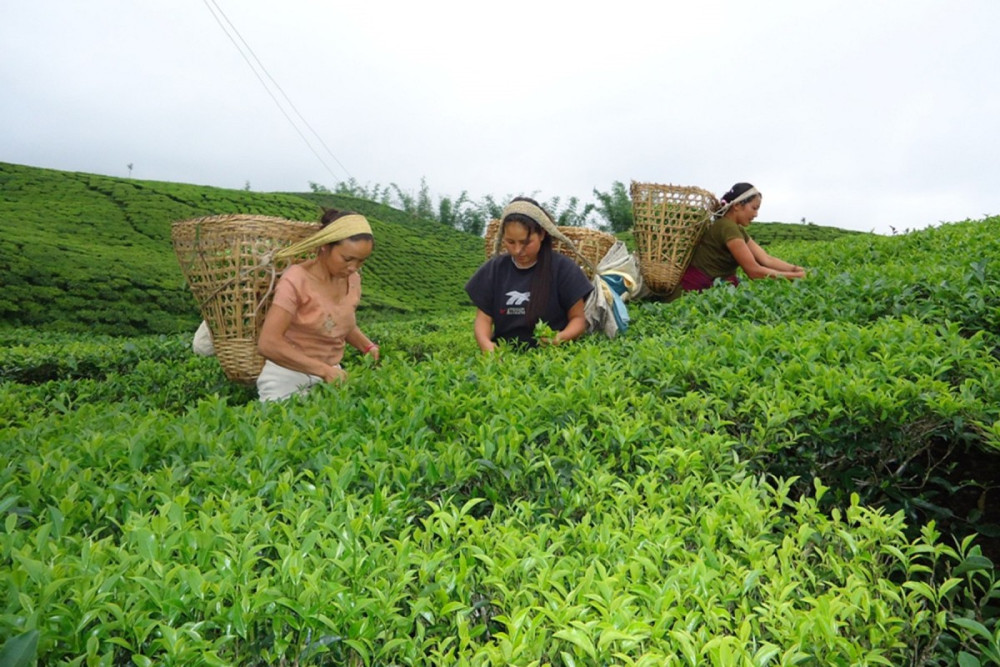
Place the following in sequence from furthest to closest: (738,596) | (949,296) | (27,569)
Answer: (949,296)
(738,596)
(27,569)

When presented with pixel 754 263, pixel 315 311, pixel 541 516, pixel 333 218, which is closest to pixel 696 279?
pixel 754 263

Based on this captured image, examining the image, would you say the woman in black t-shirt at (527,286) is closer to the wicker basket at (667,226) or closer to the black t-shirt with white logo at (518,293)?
the black t-shirt with white logo at (518,293)

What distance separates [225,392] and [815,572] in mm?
4263

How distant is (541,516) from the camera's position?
5.61 feet

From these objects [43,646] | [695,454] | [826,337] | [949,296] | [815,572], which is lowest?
[43,646]

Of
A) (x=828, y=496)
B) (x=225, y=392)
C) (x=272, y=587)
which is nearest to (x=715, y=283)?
(x=828, y=496)

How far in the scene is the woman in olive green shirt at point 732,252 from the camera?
5.15 metres

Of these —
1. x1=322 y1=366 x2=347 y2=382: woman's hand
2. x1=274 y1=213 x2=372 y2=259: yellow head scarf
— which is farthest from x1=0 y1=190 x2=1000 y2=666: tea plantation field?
x1=274 y1=213 x2=372 y2=259: yellow head scarf

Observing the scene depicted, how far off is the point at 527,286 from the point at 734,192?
7.78 feet

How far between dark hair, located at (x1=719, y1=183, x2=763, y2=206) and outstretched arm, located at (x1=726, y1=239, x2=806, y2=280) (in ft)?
1.29

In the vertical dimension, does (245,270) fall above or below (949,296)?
below

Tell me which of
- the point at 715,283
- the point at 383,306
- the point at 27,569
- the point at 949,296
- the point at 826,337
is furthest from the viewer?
the point at 383,306

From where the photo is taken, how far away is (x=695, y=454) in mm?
1902

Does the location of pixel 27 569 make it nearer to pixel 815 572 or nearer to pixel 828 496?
pixel 815 572
